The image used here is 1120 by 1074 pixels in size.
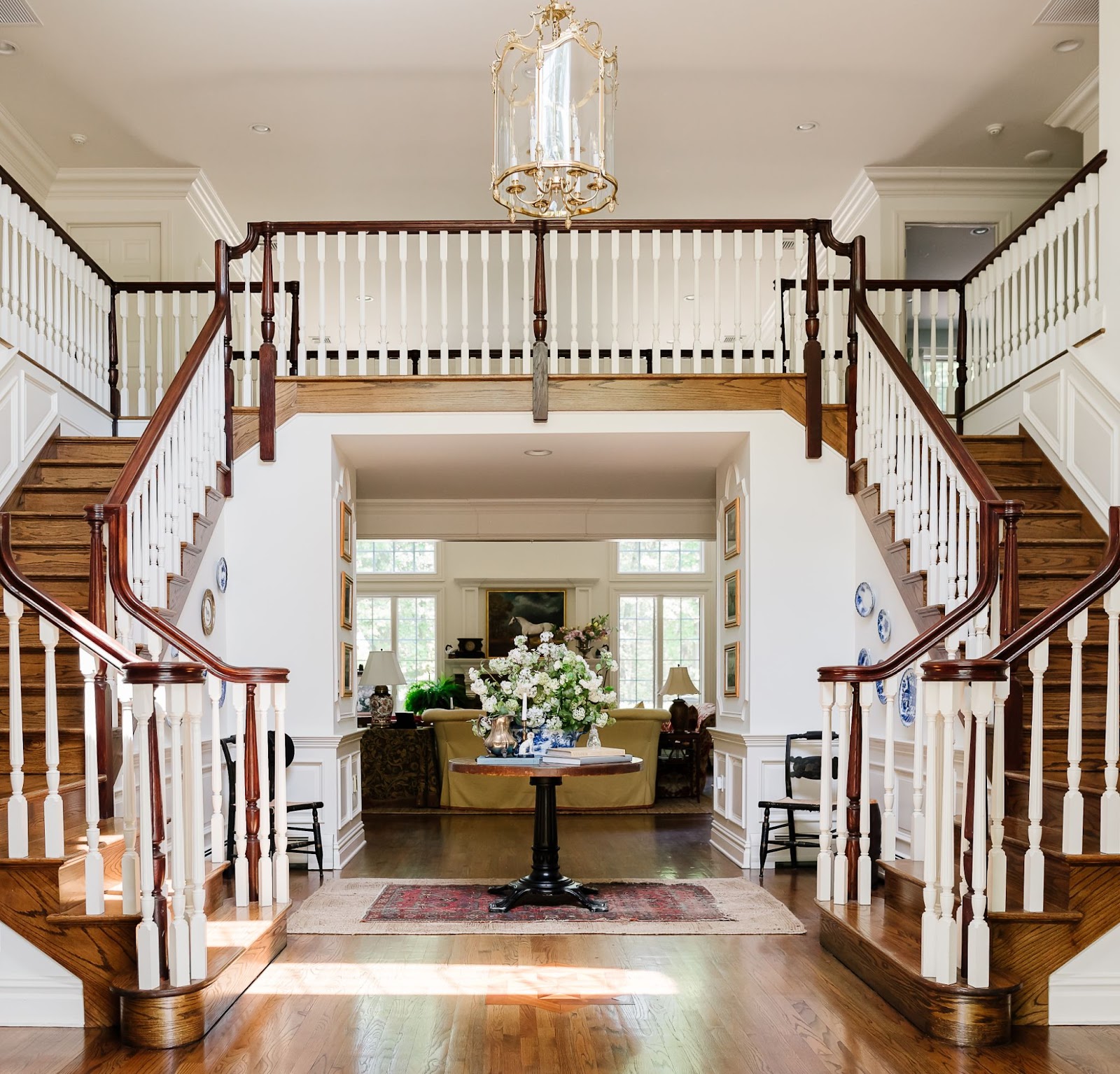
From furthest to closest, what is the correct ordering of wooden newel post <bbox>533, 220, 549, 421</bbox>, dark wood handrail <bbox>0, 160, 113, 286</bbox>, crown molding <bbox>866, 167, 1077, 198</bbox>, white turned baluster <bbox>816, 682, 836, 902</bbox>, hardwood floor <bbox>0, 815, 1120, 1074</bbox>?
crown molding <bbox>866, 167, 1077, 198</bbox>
wooden newel post <bbox>533, 220, 549, 421</bbox>
dark wood handrail <bbox>0, 160, 113, 286</bbox>
white turned baluster <bbox>816, 682, 836, 902</bbox>
hardwood floor <bbox>0, 815, 1120, 1074</bbox>

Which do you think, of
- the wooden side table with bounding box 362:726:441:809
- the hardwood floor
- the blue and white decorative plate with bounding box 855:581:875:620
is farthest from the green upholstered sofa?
the hardwood floor

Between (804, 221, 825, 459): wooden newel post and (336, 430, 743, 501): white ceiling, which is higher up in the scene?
(804, 221, 825, 459): wooden newel post

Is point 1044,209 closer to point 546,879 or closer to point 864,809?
point 864,809

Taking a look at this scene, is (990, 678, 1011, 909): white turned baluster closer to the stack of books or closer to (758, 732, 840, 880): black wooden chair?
the stack of books

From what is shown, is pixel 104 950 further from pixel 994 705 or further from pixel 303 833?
pixel 303 833

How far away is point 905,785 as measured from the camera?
20.4ft

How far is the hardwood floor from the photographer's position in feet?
11.0

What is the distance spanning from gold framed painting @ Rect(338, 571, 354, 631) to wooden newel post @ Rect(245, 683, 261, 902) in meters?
2.79

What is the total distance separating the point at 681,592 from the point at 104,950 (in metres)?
13.4

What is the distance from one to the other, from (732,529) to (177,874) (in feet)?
16.9

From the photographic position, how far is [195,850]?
3.61 metres

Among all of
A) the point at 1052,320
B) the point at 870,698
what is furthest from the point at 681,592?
the point at 870,698

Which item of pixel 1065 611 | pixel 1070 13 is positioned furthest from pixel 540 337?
pixel 1065 611

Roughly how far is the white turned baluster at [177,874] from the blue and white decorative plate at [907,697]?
379 cm
